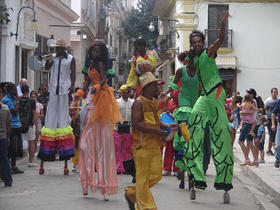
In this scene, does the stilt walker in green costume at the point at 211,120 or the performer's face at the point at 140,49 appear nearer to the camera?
the stilt walker in green costume at the point at 211,120

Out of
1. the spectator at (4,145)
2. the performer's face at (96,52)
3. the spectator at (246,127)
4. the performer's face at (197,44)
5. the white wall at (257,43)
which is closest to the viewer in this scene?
the performer's face at (197,44)

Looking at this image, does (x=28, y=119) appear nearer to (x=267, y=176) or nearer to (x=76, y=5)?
(x=267, y=176)

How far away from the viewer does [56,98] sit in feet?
35.4

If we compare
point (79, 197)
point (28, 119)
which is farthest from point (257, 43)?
point (79, 197)

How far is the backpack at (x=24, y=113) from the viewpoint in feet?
39.6

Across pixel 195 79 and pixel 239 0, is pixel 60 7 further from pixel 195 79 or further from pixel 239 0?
pixel 195 79

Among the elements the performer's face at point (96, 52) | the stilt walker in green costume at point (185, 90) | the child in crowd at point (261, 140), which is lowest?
the child in crowd at point (261, 140)

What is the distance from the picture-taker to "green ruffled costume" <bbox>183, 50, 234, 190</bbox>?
27.0ft

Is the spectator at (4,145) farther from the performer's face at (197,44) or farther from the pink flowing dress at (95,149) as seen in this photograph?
the performer's face at (197,44)

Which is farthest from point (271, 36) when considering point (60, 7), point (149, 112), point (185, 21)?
point (149, 112)

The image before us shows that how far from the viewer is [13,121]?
11578 mm

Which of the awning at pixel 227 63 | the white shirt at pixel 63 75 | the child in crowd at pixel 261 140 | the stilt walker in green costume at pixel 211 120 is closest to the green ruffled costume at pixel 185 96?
the stilt walker in green costume at pixel 211 120

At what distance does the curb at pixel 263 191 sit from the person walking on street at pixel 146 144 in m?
2.58

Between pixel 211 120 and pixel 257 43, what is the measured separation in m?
28.0
